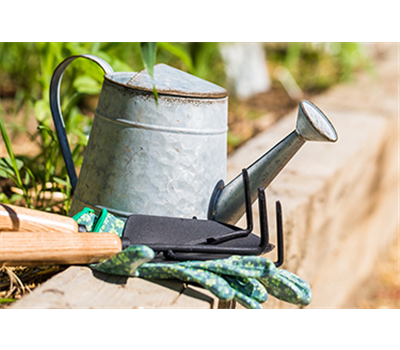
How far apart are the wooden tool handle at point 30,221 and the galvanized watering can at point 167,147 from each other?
0.16 m

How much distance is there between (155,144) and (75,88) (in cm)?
100

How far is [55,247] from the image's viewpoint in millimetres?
907

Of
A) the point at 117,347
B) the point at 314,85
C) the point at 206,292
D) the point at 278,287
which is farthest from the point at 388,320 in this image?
the point at 314,85

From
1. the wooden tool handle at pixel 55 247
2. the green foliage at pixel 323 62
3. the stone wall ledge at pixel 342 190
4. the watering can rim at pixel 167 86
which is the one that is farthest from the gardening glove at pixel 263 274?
the green foliage at pixel 323 62

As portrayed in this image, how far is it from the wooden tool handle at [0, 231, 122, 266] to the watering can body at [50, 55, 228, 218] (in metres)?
0.19

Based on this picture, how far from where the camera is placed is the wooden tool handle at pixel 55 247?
88 cm

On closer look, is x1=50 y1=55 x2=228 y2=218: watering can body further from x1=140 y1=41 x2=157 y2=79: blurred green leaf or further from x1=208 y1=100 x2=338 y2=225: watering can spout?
x1=140 y1=41 x2=157 y2=79: blurred green leaf

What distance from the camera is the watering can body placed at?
3.56 feet

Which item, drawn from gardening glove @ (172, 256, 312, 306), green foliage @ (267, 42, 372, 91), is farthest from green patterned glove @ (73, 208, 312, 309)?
green foliage @ (267, 42, 372, 91)

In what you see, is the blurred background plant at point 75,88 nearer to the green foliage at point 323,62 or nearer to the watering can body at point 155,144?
the green foliage at point 323,62

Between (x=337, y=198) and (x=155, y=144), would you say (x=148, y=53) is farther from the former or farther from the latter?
(x=337, y=198)

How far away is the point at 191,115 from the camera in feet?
3.59

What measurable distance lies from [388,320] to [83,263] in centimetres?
65
